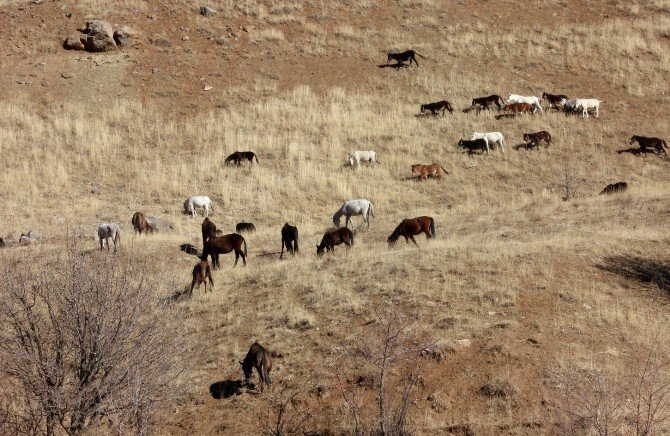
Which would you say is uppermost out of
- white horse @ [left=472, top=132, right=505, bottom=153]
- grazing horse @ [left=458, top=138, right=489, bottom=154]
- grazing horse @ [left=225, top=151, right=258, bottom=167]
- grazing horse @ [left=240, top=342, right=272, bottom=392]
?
white horse @ [left=472, top=132, right=505, bottom=153]

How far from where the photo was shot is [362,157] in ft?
110

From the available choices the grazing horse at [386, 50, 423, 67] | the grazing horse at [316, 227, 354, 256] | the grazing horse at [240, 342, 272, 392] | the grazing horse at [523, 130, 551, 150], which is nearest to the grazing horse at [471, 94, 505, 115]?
the grazing horse at [523, 130, 551, 150]

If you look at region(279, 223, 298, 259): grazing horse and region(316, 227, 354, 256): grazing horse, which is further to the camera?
region(279, 223, 298, 259): grazing horse

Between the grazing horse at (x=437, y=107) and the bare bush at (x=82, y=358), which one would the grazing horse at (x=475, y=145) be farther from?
the bare bush at (x=82, y=358)

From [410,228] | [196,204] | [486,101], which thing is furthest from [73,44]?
[410,228]

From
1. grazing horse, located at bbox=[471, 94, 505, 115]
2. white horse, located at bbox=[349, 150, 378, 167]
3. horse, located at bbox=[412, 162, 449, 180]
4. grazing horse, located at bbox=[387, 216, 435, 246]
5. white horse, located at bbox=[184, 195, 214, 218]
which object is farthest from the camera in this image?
grazing horse, located at bbox=[471, 94, 505, 115]

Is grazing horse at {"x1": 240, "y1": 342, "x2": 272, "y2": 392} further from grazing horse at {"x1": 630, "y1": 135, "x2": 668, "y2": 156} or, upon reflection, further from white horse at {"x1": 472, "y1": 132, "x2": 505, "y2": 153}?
grazing horse at {"x1": 630, "y1": 135, "x2": 668, "y2": 156}

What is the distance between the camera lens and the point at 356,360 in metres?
13.9

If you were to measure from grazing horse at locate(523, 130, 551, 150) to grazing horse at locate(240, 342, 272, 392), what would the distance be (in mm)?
24143

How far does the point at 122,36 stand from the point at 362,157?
60.8ft

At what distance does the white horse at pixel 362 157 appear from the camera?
33375 mm

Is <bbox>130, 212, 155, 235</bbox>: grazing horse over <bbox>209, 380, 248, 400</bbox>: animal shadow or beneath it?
over

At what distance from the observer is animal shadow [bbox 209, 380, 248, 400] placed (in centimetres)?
1380

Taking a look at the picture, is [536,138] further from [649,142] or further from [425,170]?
[425,170]
